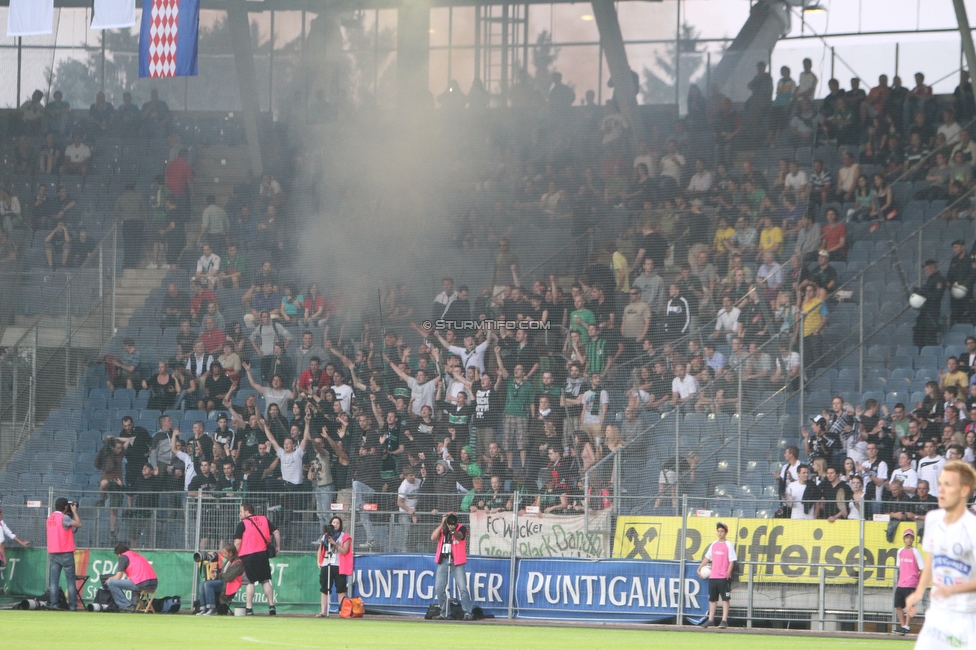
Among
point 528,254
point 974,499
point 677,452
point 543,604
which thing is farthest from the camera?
point 528,254

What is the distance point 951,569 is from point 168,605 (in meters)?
14.7

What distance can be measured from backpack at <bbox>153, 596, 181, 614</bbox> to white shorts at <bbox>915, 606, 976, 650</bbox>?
47.9ft

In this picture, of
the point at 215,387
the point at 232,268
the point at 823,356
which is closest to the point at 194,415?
the point at 215,387

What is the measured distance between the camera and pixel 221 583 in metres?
19.1

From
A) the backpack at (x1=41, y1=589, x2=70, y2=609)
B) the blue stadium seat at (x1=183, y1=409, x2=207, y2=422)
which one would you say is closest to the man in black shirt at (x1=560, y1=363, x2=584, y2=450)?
the blue stadium seat at (x1=183, y1=409, x2=207, y2=422)

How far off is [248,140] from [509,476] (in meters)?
10.7

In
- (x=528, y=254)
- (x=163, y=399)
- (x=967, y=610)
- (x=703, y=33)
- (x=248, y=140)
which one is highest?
(x=703, y=33)

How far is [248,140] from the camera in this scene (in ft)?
90.5

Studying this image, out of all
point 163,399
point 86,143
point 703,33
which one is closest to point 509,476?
point 163,399

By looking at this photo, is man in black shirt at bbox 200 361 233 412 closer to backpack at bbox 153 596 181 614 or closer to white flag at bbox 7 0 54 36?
backpack at bbox 153 596 181 614

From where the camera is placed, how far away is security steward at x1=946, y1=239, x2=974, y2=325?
21047 mm

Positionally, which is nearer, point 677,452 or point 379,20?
point 677,452

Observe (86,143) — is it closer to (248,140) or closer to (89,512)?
(248,140)

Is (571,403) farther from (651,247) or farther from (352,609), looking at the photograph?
(352,609)
